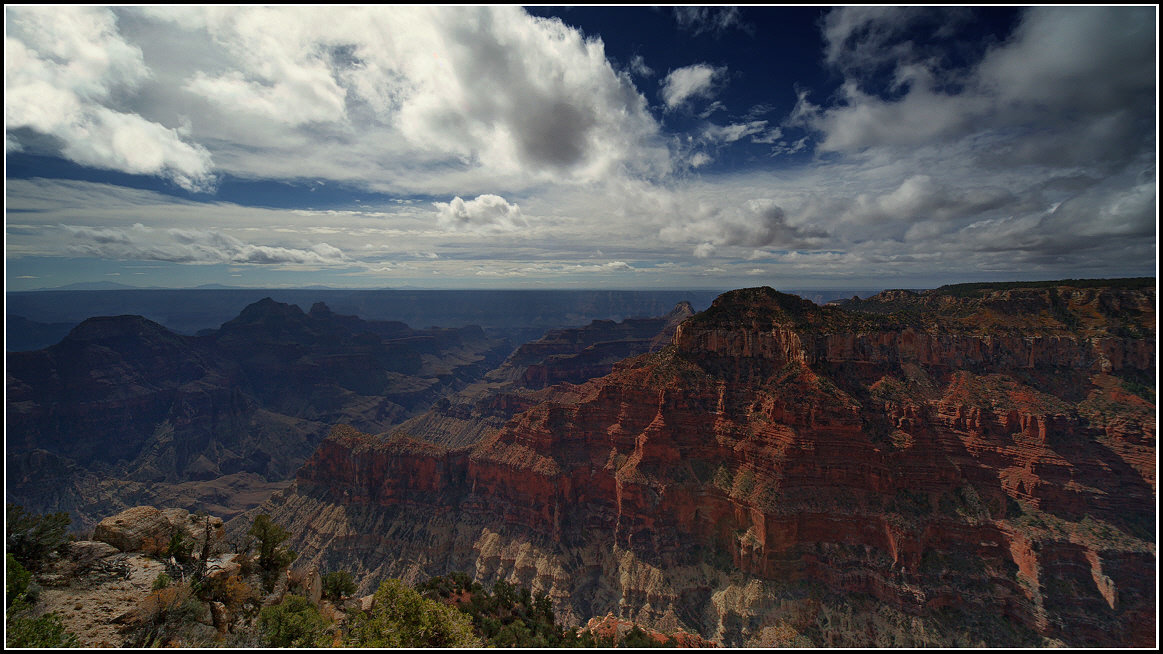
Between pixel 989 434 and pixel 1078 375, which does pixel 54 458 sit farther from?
pixel 1078 375

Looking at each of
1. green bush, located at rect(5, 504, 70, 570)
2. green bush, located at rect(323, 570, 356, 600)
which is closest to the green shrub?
green bush, located at rect(5, 504, 70, 570)

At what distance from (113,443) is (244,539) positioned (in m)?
136

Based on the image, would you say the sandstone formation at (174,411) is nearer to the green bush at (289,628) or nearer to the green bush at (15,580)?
the green bush at (15,580)

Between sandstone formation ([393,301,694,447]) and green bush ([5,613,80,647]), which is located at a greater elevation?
green bush ([5,613,80,647])

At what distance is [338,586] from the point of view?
28.7 meters

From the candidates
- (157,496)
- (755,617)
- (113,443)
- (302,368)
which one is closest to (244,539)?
(755,617)

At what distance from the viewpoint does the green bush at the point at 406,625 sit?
19.2m

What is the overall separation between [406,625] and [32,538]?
16.1 m

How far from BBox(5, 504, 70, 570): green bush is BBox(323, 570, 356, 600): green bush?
13865mm

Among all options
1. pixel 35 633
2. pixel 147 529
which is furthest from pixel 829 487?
pixel 35 633

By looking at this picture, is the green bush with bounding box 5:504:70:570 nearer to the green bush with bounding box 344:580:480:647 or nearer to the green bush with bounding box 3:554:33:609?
the green bush with bounding box 3:554:33:609

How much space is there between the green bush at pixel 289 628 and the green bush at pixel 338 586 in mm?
11089

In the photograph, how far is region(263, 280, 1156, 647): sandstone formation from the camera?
119 feet

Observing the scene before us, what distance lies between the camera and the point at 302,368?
155 meters
